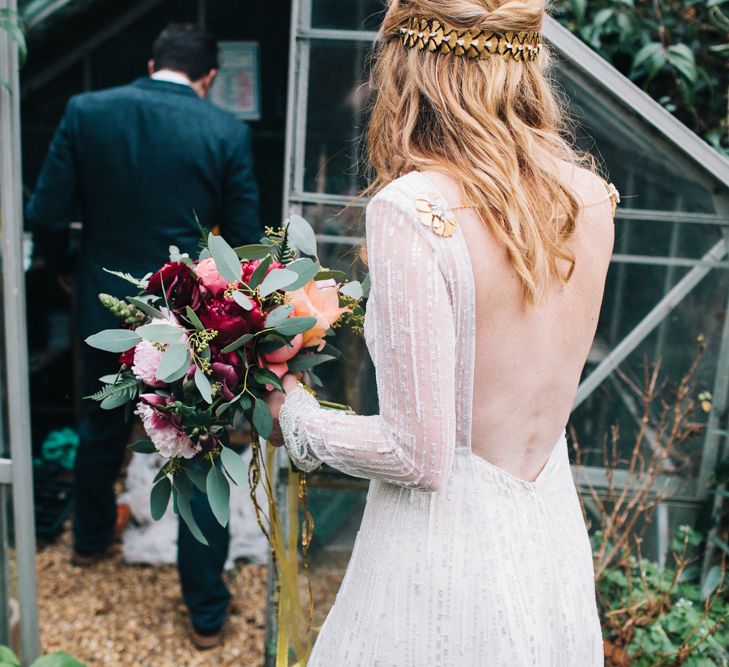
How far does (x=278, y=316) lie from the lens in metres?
1.31

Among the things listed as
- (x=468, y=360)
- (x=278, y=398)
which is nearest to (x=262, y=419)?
(x=278, y=398)

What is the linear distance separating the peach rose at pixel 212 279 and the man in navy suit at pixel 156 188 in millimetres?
1449

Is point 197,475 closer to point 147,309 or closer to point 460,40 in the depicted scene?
point 147,309

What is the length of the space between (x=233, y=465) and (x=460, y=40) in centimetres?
78

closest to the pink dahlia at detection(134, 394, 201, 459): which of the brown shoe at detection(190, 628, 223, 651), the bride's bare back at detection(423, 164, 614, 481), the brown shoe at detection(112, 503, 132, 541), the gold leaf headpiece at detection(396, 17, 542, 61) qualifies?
the bride's bare back at detection(423, 164, 614, 481)

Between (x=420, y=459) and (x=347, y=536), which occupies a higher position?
(x=420, y=459)

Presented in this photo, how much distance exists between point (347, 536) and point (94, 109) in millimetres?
1694

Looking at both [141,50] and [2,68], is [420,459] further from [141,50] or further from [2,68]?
[141,50]

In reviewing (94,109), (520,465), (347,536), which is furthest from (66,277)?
(520,465)

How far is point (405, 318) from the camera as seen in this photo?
1104 millimetres

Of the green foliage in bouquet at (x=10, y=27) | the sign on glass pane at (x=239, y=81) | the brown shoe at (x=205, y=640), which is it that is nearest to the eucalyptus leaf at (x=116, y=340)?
the green foliage in bouquet at (x=10, y=27)

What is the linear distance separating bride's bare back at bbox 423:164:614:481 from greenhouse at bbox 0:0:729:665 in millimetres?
1038

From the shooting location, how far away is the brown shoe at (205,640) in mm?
2826

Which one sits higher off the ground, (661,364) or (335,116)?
Answer: (335,116)
